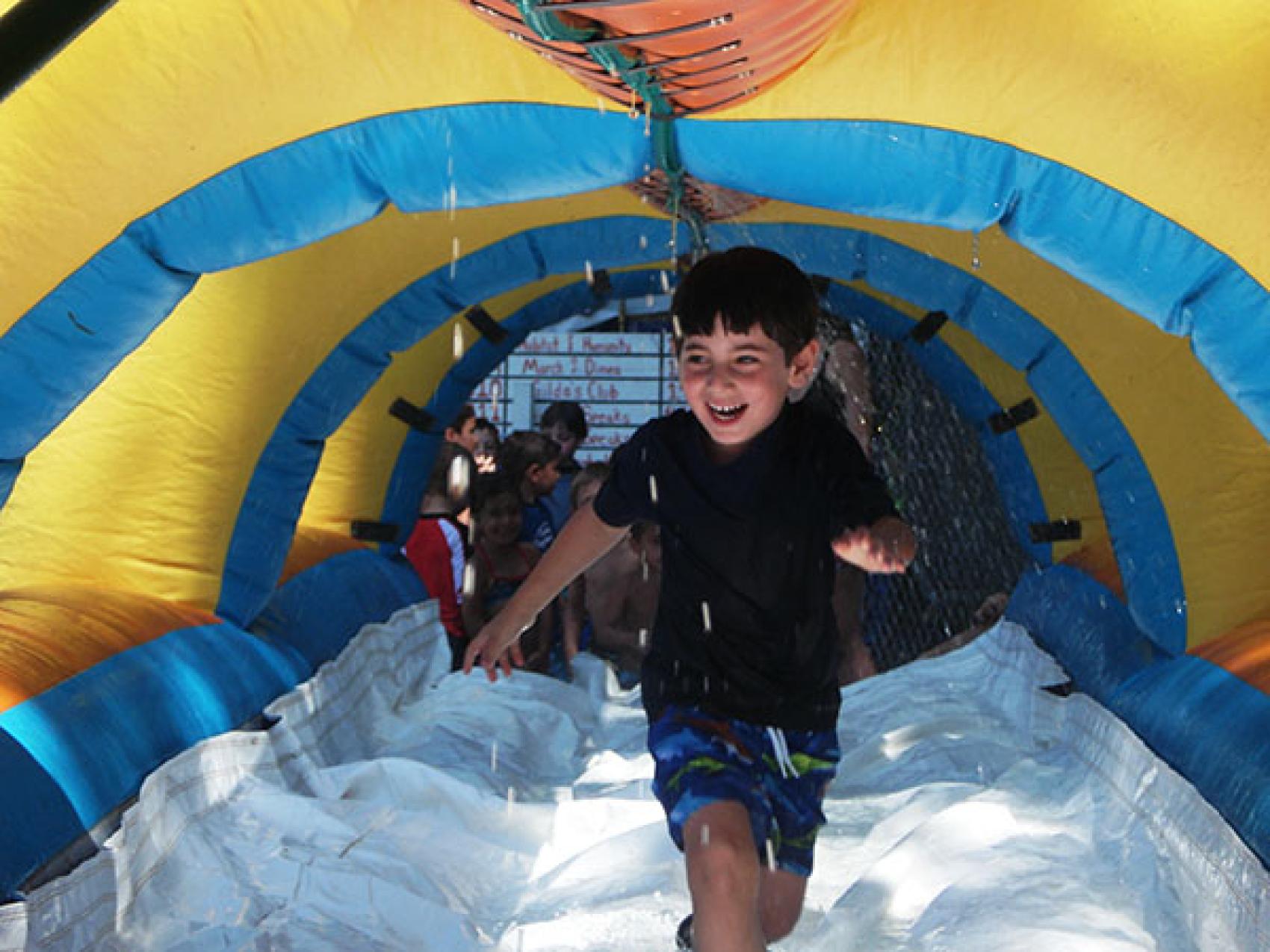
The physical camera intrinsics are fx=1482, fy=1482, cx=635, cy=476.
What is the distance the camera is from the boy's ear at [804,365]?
6.89 feet

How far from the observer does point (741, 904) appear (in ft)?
5.92

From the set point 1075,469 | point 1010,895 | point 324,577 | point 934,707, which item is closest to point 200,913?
point 1010,895

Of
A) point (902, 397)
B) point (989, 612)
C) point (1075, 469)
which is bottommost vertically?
point (989, 612)

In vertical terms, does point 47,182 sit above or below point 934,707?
above

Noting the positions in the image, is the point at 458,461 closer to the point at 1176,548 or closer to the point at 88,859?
the point at 1176,548

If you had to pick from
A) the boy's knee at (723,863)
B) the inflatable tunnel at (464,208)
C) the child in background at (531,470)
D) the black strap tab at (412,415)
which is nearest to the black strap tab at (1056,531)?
the inflatable tunnel at (464,208)

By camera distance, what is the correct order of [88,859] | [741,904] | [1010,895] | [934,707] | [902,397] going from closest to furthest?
[741,904], [88,859], [1010,895], [934,707], [902,397]

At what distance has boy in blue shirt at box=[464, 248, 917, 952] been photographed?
2.03 meters

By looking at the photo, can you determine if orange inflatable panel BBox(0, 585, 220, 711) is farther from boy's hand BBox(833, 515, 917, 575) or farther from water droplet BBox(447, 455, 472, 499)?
water droplet BBox(447, 455, 472, 499)

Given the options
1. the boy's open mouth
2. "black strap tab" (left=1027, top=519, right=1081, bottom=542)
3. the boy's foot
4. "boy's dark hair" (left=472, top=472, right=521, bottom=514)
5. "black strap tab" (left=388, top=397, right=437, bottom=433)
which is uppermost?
"black strap tab" (left=388, top=397, right=437, bottom=433)

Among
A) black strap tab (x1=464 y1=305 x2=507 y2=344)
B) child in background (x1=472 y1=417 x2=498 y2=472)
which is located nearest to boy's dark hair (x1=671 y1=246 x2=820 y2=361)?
black strap tab (x1=464 y1=305 x2=507 y2=344)

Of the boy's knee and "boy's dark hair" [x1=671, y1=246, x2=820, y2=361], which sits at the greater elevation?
"boy's dark hair" [x1=671, y1=246, x2=820, y2=361]

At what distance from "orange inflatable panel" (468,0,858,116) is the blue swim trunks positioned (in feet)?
3.07

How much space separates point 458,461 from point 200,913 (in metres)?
3.63
